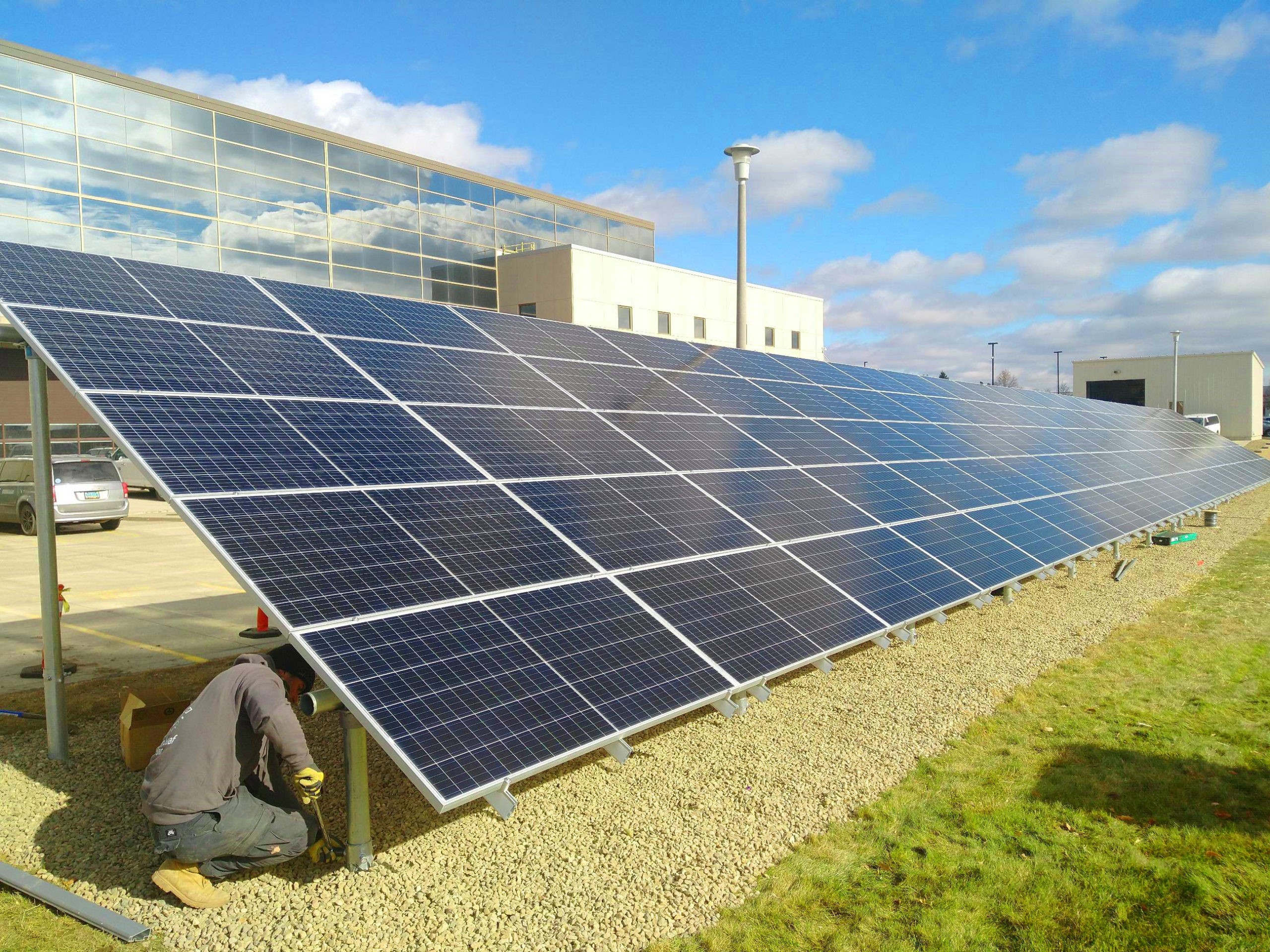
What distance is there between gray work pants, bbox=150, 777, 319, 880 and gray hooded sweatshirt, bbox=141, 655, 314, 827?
7 cm

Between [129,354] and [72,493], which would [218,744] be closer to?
[129,354]

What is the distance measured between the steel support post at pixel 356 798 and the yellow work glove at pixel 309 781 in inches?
7.4

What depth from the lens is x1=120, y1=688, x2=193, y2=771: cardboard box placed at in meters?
7.80

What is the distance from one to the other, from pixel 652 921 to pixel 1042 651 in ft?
28.7

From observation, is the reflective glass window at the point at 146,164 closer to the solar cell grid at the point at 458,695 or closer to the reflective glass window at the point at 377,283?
the reflective glass window at the point at 377,283

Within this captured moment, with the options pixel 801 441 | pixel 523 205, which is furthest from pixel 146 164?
pixel 801 441

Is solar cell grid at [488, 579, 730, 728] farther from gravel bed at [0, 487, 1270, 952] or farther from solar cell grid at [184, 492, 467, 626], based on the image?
gravel bed at [0, 487, 1270, 952]

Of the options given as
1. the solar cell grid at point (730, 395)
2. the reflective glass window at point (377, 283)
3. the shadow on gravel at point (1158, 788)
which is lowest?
the shadow on gravel at point (1158, 788)

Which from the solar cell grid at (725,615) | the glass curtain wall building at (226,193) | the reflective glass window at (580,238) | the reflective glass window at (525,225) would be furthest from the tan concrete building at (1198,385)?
the solar cell grid at (725,615)

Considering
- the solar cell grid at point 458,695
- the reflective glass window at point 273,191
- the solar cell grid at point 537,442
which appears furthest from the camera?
the reflective glass window at point 273,191

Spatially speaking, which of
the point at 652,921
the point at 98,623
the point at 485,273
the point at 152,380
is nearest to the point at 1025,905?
the point at 652,921

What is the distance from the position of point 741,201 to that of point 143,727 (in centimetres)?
1412

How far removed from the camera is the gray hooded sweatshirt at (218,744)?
5.62m

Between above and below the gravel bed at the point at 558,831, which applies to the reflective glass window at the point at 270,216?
above
